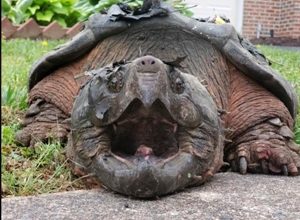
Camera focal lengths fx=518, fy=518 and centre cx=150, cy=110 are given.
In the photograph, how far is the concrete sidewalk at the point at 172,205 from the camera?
4.54ft

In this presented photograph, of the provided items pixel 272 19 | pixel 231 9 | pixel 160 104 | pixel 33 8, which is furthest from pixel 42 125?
pixel 272 19

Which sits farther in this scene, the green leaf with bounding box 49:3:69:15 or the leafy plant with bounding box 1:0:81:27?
the green leaf with bounding box 49:3:69:15

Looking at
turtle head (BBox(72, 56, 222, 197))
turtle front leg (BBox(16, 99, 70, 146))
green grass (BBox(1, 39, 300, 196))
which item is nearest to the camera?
turtle head (BBox(72, 56, 222, 197))

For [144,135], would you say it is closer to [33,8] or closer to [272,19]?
[33,8]

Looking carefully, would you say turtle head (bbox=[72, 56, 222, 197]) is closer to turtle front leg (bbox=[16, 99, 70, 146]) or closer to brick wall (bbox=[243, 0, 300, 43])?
turtle front leg (bbox=[16, 99, 70, 146])

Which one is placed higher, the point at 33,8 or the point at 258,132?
the point at 258,132

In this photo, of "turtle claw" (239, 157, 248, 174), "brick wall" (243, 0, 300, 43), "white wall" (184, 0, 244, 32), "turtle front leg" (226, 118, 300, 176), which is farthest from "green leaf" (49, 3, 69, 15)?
"turtle claw" (239, 157, 248, 174)

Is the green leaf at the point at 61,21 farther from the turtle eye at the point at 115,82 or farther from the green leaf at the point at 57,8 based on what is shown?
the turtle eye at the point at 115,82

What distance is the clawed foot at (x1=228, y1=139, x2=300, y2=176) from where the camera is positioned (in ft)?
6.59

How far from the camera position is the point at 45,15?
8734 millimetres

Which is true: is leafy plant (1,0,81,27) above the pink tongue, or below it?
below

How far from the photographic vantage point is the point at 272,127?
220cm

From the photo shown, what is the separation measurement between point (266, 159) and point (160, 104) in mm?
824

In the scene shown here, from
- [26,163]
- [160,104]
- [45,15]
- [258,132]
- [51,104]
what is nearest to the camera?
[160,104]
